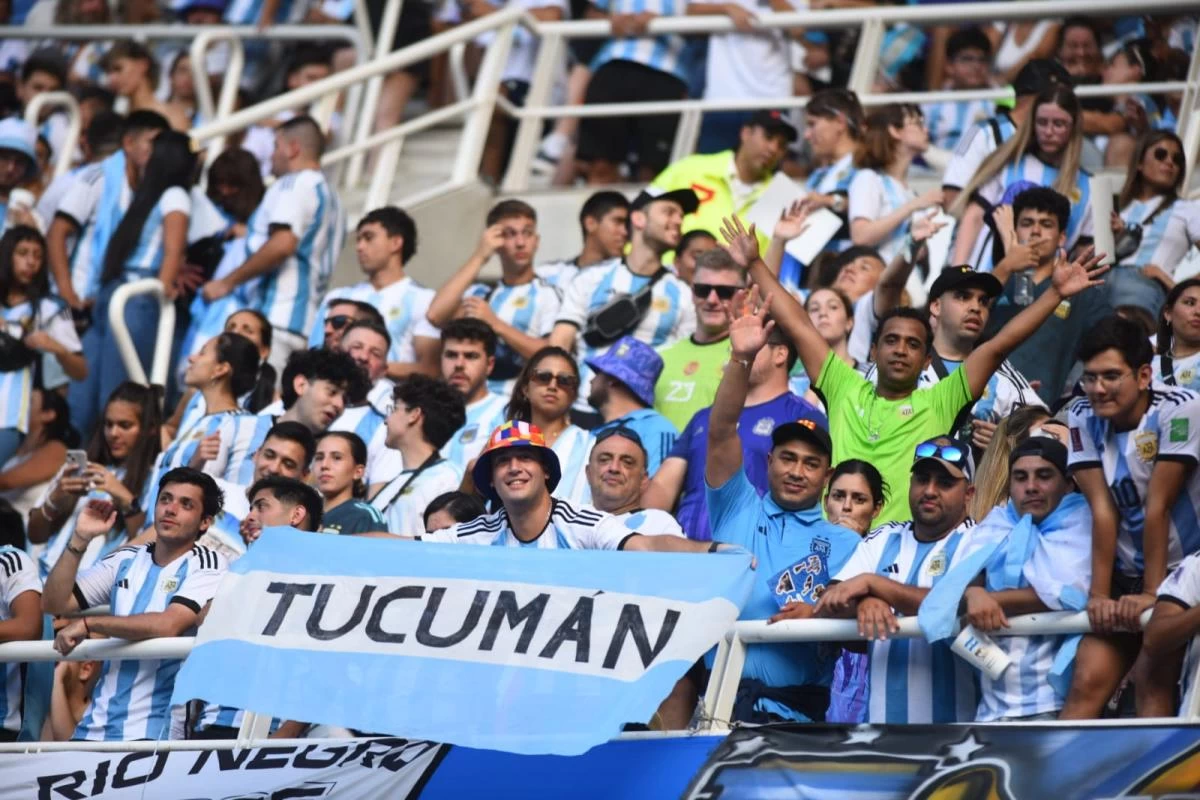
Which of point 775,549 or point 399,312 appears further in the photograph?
point 399,312

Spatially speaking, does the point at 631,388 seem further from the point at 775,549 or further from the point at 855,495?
the point at 775,549

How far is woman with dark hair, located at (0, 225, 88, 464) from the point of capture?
1150 cm

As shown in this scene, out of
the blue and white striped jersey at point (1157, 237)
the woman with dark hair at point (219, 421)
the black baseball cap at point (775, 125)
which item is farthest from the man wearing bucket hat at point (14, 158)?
the blue and white striped jersey at point (1157, 237)

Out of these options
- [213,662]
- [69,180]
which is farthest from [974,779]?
[69,180]

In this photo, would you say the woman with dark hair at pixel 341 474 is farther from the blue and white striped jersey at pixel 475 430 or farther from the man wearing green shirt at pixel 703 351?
the man wearing green shirt at pixel 703 351

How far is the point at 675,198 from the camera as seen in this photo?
11.4 metres

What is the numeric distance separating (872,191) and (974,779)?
5.17m

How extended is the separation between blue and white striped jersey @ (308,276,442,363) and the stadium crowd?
2cm

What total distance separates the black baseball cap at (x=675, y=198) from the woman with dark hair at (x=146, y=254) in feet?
8.04

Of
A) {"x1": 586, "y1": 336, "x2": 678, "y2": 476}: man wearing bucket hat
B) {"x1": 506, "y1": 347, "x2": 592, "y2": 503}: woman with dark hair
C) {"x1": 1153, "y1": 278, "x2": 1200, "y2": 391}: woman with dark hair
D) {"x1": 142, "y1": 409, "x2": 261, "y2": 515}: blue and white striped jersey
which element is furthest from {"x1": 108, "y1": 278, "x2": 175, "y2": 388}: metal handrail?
{"x1": 1153, "y1": 278, "x2": 1200, "y2": 391}: woman with dark hair

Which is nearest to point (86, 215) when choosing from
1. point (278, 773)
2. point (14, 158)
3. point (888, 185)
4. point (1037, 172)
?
point (14, 158)

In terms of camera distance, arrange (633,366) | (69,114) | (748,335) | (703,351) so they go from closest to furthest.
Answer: (748,335) < (633,366) < (703,351) < (69,114)

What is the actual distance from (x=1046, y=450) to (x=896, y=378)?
1.28 m

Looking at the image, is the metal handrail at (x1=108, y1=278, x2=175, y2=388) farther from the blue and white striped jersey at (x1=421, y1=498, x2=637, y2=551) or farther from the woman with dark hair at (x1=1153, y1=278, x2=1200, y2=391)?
the woman with dark hair at (x1=1153, y1=278, x2=1200, y2=391)
